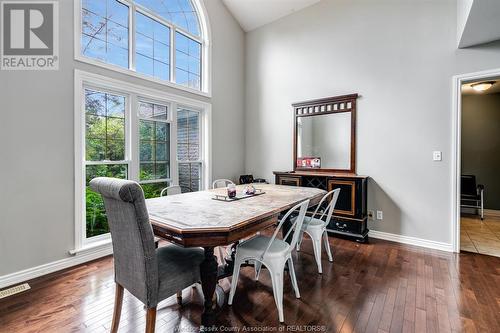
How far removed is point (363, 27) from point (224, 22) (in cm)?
248

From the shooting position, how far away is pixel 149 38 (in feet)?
11.2

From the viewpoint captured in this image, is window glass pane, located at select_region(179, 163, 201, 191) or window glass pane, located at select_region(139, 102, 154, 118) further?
window glass pane, located at select_region(179, 163, 201, 191)

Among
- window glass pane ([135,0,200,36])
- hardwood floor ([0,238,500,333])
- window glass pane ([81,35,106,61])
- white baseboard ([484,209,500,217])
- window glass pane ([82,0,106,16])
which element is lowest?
hardwood floor ([0,238,500,333])

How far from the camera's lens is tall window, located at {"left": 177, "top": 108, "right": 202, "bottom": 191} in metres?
3.93

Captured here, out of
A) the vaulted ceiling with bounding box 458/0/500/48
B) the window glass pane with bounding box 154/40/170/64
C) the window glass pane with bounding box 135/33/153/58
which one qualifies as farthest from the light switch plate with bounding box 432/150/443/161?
the window glass pane with bounding box 135/33/153/58

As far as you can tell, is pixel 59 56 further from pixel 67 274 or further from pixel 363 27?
pixel 363 27

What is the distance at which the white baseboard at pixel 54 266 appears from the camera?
2.20m

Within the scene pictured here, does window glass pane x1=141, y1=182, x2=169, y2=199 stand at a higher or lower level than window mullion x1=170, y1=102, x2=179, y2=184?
lower

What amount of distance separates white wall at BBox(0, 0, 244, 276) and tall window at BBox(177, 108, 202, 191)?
1.25 m

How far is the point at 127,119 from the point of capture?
10.4ft

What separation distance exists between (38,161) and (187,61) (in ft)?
8.59

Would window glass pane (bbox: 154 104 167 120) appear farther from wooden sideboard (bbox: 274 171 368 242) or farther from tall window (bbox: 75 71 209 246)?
wooden sideboard (bbox: 274 171 368 242)

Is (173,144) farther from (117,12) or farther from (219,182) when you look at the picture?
(117,12)

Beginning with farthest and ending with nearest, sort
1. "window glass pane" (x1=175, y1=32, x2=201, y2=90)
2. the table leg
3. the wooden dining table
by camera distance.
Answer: "window glass pane" (x1=175, y1=32, x2=201, y2=90), the table leg, the wooden dining table
